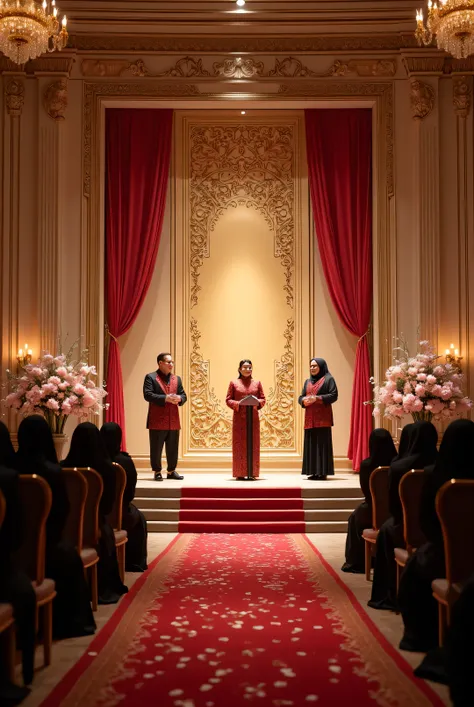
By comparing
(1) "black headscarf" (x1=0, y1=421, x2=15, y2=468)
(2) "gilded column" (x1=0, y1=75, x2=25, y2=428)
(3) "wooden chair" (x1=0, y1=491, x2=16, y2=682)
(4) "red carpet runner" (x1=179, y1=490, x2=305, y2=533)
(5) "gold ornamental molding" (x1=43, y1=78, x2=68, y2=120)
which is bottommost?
(4) "red carpet runner" (x1=179, y1=490, x2=305, y2=533)

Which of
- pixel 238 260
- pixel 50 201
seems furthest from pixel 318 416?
pixel 50 201

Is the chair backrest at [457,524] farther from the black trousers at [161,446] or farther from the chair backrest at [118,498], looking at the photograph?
the black trousers at [161,446]

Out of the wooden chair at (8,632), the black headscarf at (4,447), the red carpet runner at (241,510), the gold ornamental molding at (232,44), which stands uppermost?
the gold ornamental molding at (232,44)

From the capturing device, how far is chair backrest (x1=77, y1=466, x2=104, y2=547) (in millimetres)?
4879

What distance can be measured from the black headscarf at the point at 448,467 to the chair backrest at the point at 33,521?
5.64ft

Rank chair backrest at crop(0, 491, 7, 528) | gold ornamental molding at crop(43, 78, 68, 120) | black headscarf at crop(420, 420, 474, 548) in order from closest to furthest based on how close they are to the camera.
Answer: chair backrest at crop(0, 491, 7, 528)
black headscarf at crop(420, 420, 474, 548)
gold ornamental molding at crop(43, 78, 68, 120)

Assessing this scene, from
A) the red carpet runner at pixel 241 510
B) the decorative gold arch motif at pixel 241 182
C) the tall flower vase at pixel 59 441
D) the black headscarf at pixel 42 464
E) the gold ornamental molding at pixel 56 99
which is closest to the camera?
the black headscarf at pixel 42 464

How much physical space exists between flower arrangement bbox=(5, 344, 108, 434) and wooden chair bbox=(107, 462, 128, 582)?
11.1 feet

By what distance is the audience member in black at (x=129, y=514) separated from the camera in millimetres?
6031

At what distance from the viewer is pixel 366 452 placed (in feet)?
35.9

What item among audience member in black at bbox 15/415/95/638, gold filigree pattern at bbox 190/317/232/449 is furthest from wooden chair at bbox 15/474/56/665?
gold filigree pattern at bbox 190/317/232/449

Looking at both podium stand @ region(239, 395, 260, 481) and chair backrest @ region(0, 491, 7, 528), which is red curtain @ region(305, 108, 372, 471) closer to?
podium stand @ region(239, 395, 260, 481)

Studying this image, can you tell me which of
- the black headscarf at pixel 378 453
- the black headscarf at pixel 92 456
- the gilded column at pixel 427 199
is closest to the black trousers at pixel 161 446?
the gilded column at pixel 427 199

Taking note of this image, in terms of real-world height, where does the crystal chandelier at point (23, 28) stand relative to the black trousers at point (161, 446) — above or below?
above
